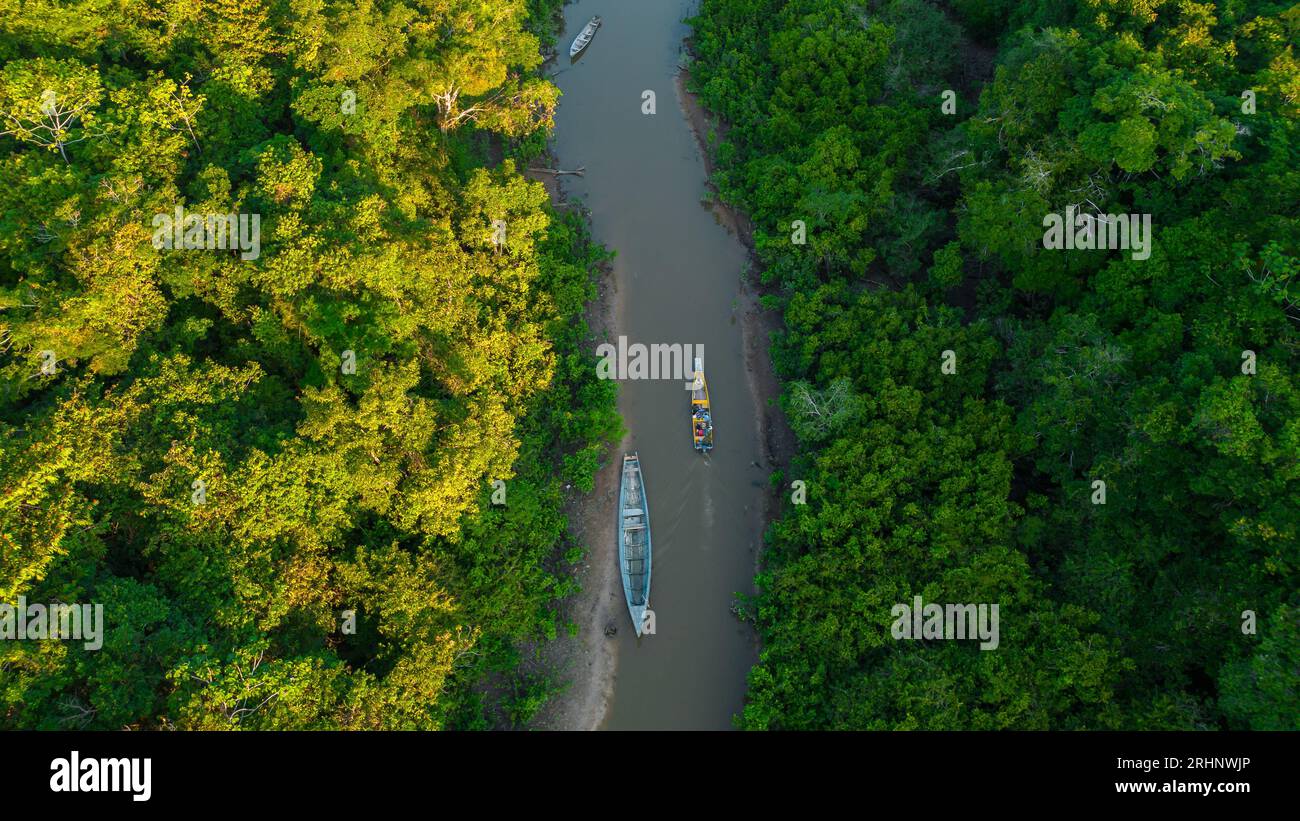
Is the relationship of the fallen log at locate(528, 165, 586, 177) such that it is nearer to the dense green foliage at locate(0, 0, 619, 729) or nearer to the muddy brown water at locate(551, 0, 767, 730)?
the muddy brown water at locate(551, 0, 767, 730)

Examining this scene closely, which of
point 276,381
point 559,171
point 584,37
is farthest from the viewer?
point 584,37

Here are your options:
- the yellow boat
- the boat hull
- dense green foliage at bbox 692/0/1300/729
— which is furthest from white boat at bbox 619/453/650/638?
dense green foliage at bbox 692/0/1300/729

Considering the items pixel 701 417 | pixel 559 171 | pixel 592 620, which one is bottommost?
pixel 592 620

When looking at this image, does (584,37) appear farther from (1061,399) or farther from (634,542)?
(1061,399)

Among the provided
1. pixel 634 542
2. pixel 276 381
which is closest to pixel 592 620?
pixel 634 542

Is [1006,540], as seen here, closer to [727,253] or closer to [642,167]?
[727,253]

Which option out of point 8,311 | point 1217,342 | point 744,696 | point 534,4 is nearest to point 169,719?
point 8,311

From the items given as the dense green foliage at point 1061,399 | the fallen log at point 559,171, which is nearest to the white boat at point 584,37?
the fallen log at point 559,171
